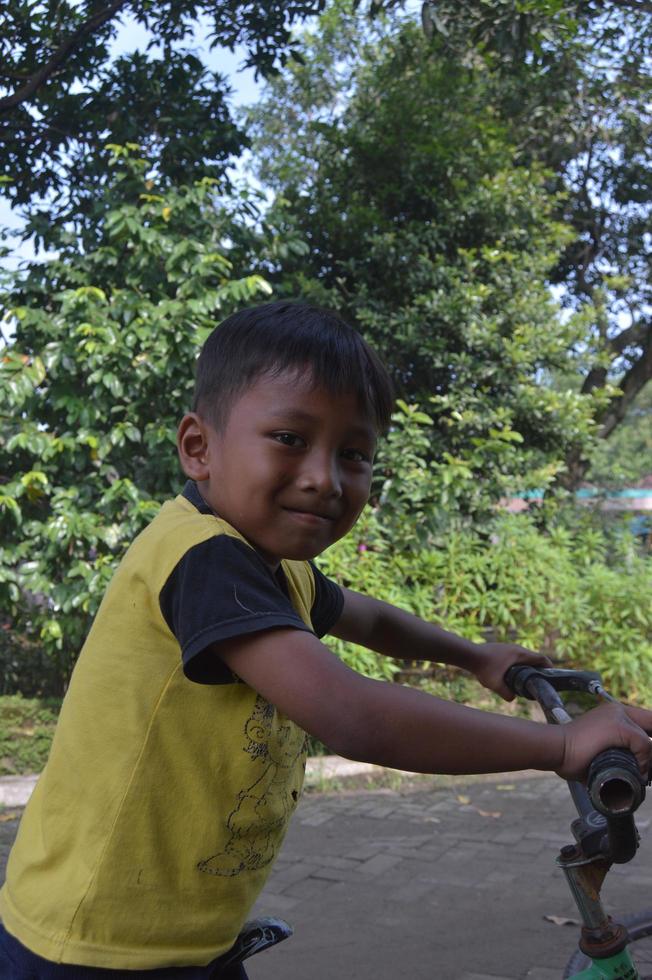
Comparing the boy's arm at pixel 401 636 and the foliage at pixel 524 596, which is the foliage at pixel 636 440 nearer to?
the foliage at pixel 524 596

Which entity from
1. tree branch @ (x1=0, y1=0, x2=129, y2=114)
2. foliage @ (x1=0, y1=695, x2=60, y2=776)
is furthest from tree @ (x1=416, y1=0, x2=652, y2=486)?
foliage @ (x1=0, y1=695, x2=60, y2=776)

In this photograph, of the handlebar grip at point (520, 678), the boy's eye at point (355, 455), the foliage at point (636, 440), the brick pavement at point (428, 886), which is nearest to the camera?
the boy's eye at point (355, 455)

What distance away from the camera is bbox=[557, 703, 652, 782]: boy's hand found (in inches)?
47.9

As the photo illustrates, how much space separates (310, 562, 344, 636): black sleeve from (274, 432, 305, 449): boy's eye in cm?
48

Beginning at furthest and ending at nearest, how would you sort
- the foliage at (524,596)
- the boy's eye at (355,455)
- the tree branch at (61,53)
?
1. the foliage at (524,596)
2. the tree branch at (61,53)
3. the boy's eye at (355,455)

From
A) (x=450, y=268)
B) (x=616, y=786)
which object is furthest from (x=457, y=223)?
(x=616, y=786)

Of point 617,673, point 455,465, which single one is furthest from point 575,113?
point 617,673

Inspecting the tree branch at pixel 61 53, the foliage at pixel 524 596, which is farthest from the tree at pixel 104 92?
the foliage at pixel 524 596

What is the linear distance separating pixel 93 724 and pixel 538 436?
6.83 m

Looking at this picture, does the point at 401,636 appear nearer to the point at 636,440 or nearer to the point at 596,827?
the point at 596,827

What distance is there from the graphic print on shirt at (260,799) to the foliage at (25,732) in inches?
177

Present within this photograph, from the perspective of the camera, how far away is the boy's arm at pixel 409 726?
4.07 ft

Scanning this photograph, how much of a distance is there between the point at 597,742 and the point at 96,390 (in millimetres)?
4871

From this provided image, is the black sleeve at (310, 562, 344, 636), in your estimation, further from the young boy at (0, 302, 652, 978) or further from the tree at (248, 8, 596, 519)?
the tree at (248, 8, 596, 519)
